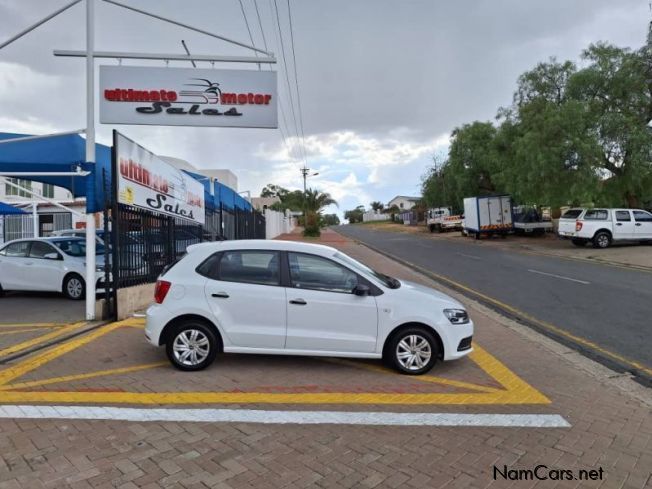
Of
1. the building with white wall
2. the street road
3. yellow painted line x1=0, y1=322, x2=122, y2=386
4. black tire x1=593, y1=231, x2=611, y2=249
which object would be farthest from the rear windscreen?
the building with white wall

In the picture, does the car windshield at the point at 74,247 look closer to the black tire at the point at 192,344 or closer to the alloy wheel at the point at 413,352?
the black tire at the point at 192,344

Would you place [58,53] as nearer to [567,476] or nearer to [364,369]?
[364,369]

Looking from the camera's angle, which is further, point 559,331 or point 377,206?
point 377,206

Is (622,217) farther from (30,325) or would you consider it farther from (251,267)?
(30,325)

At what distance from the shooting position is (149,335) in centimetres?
573

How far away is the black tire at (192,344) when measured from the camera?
5.61 m

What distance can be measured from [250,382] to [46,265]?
8461 millimetres

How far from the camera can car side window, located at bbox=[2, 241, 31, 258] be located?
11898mm

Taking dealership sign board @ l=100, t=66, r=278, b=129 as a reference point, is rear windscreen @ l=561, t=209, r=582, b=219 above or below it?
below

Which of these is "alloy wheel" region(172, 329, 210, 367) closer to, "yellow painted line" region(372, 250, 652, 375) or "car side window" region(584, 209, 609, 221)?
"yellow painted line" region(372, 250, 652, 375)

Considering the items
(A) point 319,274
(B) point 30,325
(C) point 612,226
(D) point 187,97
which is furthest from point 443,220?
(A) point 319,274

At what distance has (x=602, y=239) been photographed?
23703mm

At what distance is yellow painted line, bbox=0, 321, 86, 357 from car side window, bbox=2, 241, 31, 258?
469cm

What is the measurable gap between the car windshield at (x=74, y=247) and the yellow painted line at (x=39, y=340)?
3749 mm
